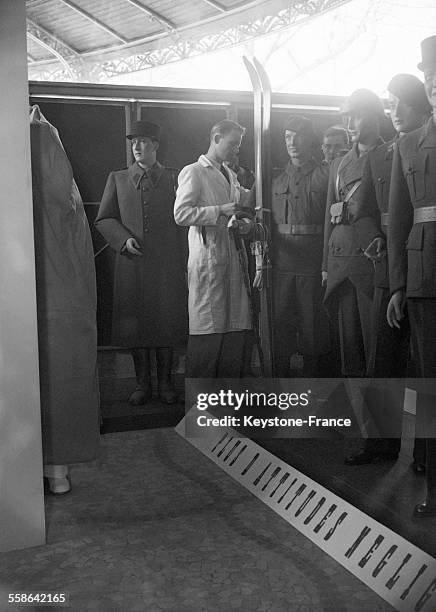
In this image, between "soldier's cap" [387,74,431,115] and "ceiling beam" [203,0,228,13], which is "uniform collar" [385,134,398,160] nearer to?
"soldier's cap" [387,74,431,115]

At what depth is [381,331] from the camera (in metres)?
0.94

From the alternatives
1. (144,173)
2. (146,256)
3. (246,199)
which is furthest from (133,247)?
(246,199)

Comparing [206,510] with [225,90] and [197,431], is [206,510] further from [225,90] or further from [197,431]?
[225,90]

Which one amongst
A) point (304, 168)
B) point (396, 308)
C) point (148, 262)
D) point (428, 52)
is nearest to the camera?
point (428, 52)

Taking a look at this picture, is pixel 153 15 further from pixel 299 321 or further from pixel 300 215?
pixel 299 321

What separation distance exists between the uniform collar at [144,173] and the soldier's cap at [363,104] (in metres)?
0.48

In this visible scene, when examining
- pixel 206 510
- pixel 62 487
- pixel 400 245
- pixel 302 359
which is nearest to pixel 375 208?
pixel 400 245

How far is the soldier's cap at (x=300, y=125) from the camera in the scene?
1058 millimetres

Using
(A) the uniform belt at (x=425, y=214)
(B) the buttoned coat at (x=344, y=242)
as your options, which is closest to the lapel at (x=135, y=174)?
(B) the buttoned coat at (x=344, y=242)

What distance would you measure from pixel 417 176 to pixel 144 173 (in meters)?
0.65

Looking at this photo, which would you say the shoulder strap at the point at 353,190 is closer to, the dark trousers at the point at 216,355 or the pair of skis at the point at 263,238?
the pair of skis at the point at 263,238

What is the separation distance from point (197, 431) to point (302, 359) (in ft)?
1.00

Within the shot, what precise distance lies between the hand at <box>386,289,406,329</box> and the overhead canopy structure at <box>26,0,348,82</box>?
40cm

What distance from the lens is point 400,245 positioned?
34.7 inches
